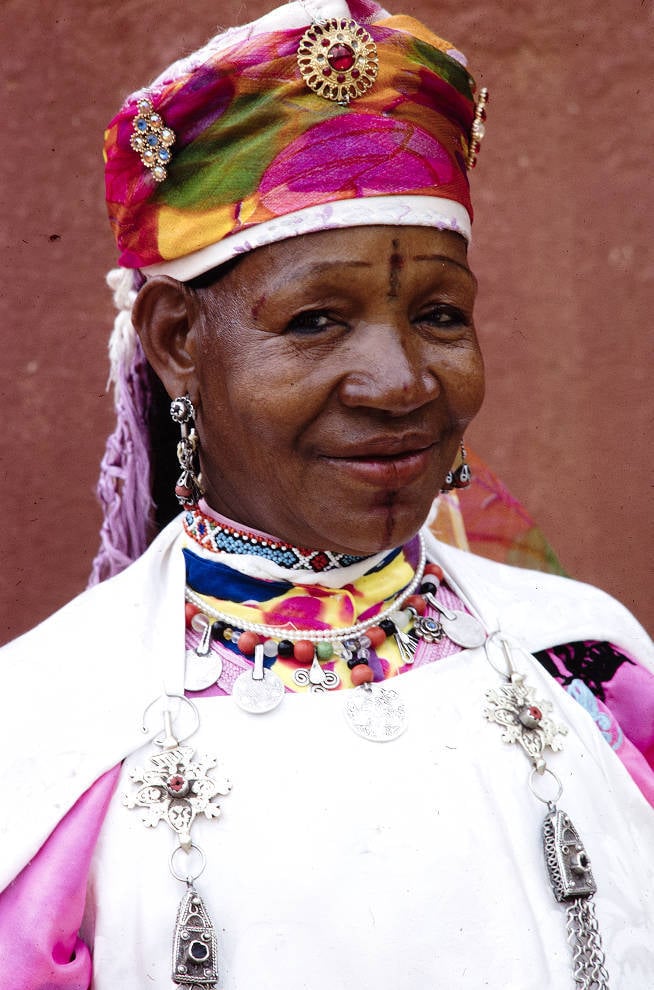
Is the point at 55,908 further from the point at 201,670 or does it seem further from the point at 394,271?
the point at 394,271

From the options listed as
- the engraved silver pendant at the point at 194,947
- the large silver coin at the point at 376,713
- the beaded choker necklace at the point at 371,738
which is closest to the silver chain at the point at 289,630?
the beaded choker necklace at the point at 371,738

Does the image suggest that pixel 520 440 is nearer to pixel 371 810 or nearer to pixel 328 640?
pixel 328 640

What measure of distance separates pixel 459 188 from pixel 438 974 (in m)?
1.14

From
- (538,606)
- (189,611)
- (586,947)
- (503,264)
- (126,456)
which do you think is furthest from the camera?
(503,264)

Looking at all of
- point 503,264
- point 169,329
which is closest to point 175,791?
point 169,329

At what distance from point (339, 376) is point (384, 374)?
0.06 meters

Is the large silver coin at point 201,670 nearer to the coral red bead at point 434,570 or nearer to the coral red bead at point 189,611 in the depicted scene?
the coral red bead at point 189,611

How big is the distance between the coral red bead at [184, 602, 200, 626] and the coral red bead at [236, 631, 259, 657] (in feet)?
0.29

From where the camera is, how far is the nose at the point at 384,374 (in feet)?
5.32

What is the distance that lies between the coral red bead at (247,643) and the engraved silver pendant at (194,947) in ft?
1.25

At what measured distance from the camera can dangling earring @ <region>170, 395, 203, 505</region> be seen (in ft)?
5.96

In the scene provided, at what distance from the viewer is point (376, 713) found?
171 cm

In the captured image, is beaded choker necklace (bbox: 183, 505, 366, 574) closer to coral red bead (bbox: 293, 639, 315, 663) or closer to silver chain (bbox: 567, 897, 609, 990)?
coral red bead (bbox: 293, 639, 315, 663)

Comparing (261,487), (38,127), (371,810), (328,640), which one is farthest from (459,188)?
(38,127)
